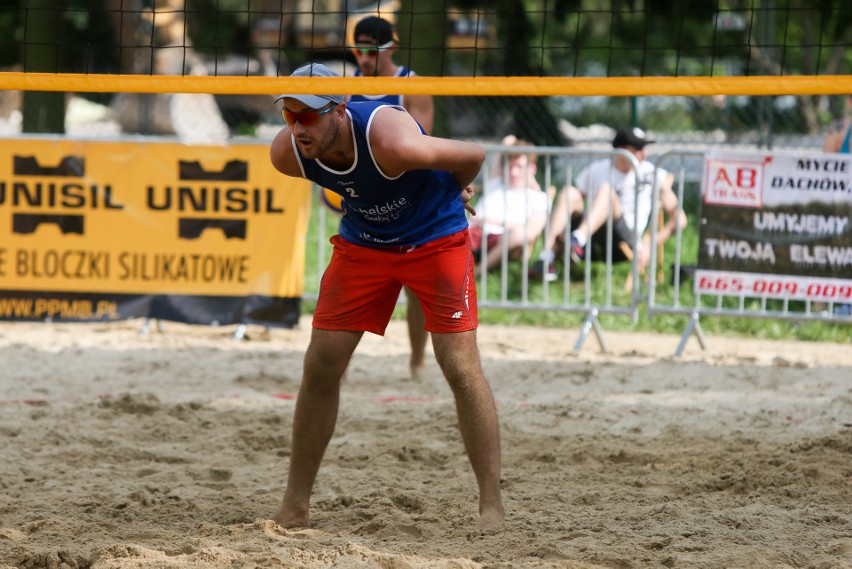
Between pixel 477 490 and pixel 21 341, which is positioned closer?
pixel 477 490

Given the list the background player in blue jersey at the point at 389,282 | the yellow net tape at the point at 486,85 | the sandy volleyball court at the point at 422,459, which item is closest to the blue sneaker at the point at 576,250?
the sandy volleyball court at the point at 422,459

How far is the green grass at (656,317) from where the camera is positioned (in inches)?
343

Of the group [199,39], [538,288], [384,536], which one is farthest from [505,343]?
[199,39]

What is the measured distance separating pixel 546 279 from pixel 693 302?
1.40 meters

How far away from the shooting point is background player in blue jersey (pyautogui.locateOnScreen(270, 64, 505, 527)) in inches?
154

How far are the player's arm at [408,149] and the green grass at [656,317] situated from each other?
4.93 meters

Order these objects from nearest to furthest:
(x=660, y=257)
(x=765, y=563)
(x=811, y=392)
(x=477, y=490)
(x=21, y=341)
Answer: (x=765, y=563), (x=477, y=490), (x=811, y=392), (x=21, y=341), (x=660, y=257)

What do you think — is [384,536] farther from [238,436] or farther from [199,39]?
[199,39]

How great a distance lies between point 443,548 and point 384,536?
283 mm

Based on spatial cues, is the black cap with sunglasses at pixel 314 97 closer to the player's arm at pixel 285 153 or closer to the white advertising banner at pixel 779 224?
the player's arm at pixel 285 153

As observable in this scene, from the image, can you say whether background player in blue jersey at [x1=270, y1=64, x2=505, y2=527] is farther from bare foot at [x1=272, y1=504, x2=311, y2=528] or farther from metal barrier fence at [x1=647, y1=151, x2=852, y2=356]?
metal barrier fence at [x1=647, y1=151, x2=852, y2=356]

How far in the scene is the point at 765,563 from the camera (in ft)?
11.7

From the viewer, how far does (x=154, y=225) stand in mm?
8477

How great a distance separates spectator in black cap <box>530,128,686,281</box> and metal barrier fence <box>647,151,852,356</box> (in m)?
0.20
